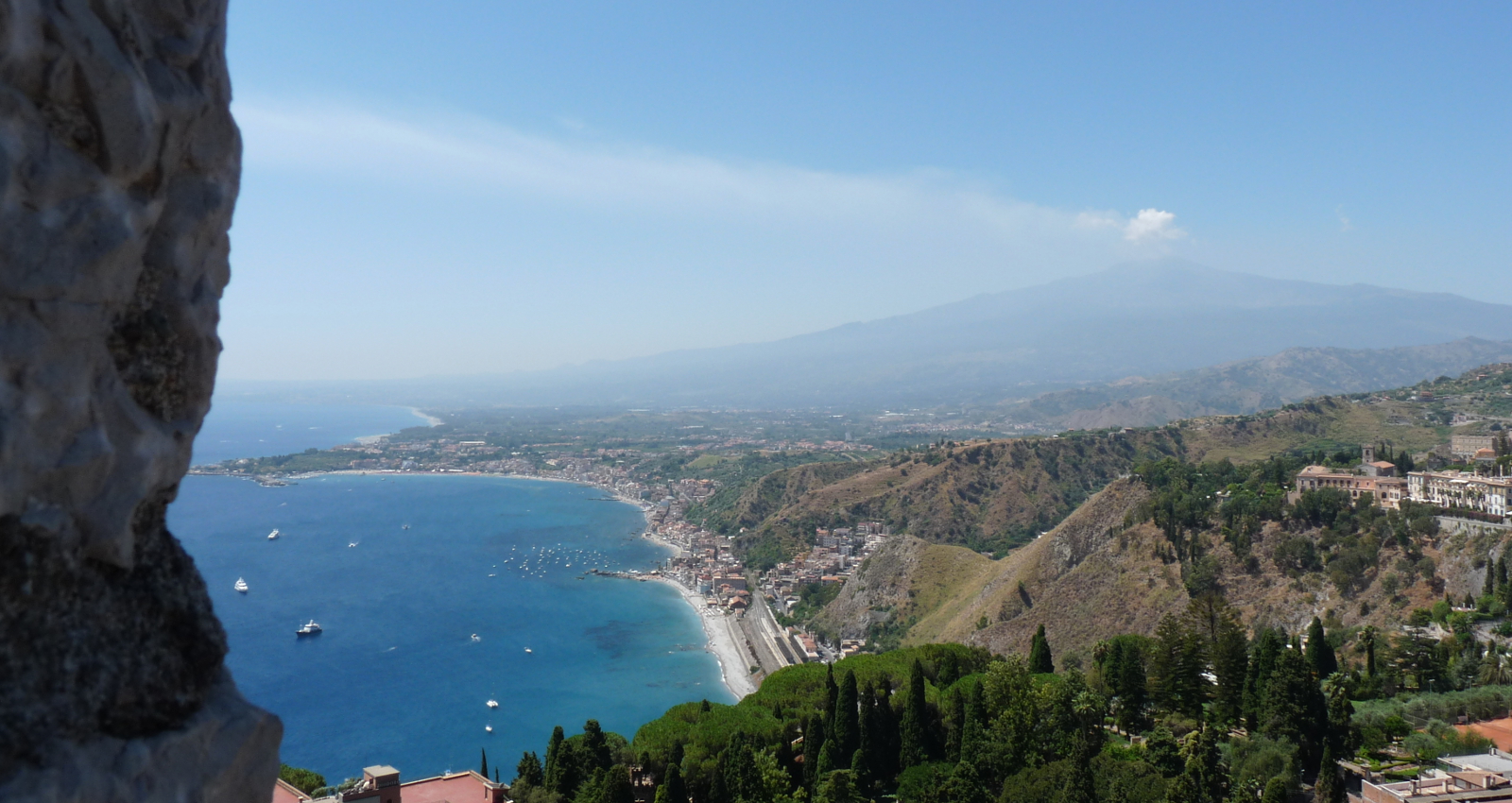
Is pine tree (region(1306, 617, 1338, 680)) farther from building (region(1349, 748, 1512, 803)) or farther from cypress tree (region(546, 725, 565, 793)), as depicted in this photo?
cypress tree (region(546, 725, 565, 793))

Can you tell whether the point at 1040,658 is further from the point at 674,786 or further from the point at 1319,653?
the point at 674,786

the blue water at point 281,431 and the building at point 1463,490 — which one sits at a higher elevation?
the building at point 1463,490

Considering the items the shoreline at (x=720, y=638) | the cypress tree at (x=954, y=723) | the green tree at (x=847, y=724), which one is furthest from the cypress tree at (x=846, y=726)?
the shoreline at (x=720, y=638)

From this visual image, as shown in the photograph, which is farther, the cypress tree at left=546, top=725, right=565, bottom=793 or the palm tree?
the palm tree

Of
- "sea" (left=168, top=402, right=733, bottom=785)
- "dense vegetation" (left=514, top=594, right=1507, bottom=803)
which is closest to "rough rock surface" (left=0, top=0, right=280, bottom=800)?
"dense vegetation" (left=514, top=594, right=1507, bottom=803)

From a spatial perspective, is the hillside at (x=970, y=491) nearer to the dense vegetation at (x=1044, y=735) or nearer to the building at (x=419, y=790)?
the dense vegetation at (x=1044, y=735)

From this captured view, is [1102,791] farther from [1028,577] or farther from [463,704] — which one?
[463,704]

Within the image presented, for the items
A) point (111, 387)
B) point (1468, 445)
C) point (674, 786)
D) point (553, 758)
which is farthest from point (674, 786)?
point (1468, 445)
